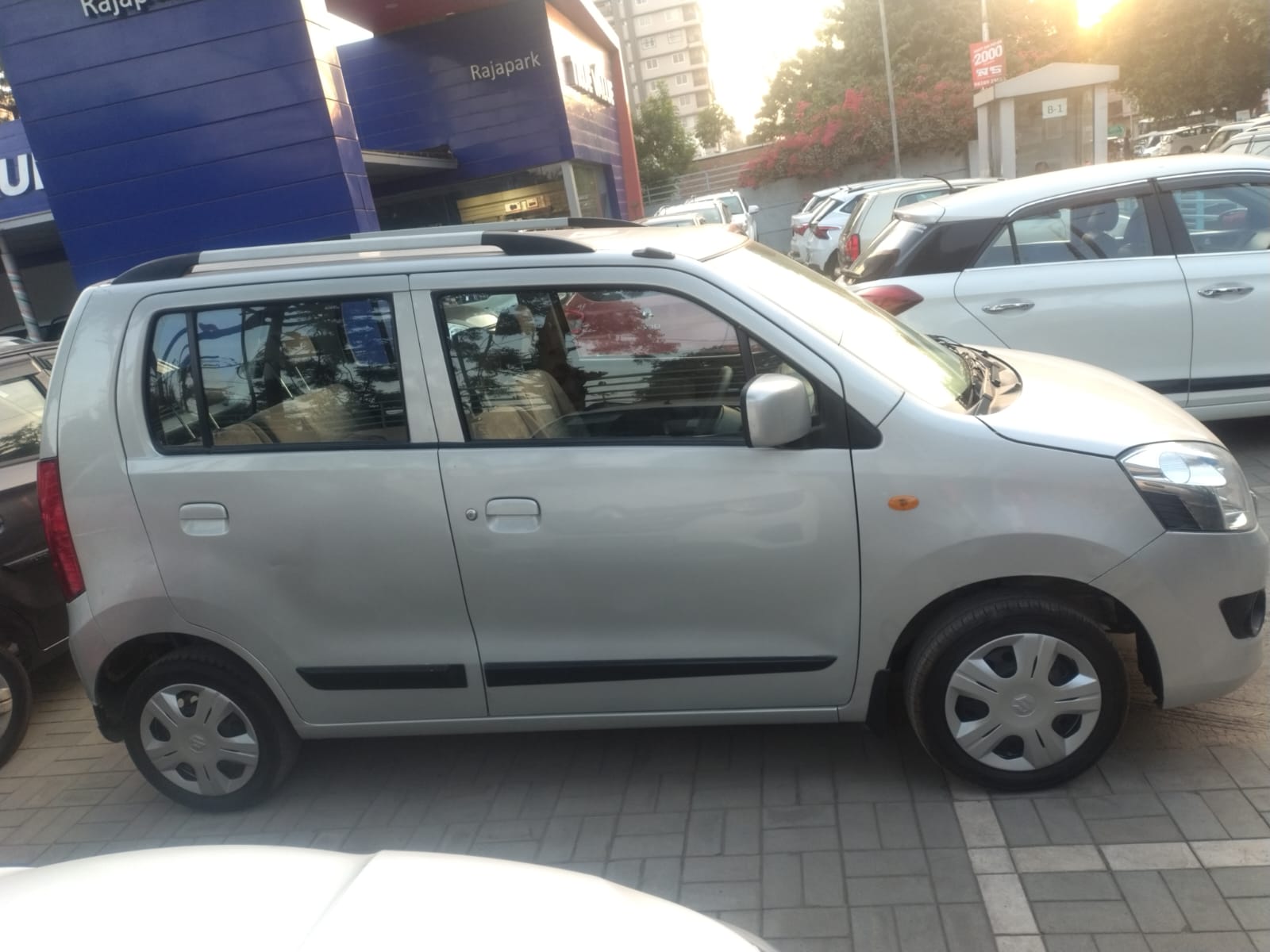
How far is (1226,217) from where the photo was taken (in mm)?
5648

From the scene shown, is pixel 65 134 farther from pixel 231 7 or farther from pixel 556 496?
pixel 556 496

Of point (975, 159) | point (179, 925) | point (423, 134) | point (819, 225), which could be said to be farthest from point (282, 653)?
point (975, 159)

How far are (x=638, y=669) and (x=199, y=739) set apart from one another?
5.23 ft

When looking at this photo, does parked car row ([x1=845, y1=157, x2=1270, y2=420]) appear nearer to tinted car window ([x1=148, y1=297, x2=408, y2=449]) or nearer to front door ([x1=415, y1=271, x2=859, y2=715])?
front door ([x1=415, y1=271, x2=859, y2=715])

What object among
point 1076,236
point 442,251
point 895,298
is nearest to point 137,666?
point 442,251

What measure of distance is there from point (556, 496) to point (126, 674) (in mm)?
1797

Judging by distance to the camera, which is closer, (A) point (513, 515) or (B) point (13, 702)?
(A) point (513, 515)

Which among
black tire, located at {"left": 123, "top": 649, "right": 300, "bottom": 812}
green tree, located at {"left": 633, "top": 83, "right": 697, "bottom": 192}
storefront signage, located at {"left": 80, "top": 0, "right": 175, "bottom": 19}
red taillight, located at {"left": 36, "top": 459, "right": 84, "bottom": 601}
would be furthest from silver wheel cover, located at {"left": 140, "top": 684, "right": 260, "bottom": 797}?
green tree, located at {"left": 633, "top": 83, "right": 697, "bottom": 192}

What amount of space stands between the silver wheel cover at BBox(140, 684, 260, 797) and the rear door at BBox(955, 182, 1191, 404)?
14.7 feet

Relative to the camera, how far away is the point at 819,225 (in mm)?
17109

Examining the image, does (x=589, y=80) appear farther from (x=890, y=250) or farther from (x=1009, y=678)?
(x=1009, y=678)

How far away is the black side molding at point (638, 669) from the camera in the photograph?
9.89 ft

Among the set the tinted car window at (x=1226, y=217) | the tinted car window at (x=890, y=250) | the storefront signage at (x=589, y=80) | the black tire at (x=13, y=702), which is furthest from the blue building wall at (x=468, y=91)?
the black tire at (x=13, y=702)

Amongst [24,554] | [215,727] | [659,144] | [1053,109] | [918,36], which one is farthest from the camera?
[918,36]
